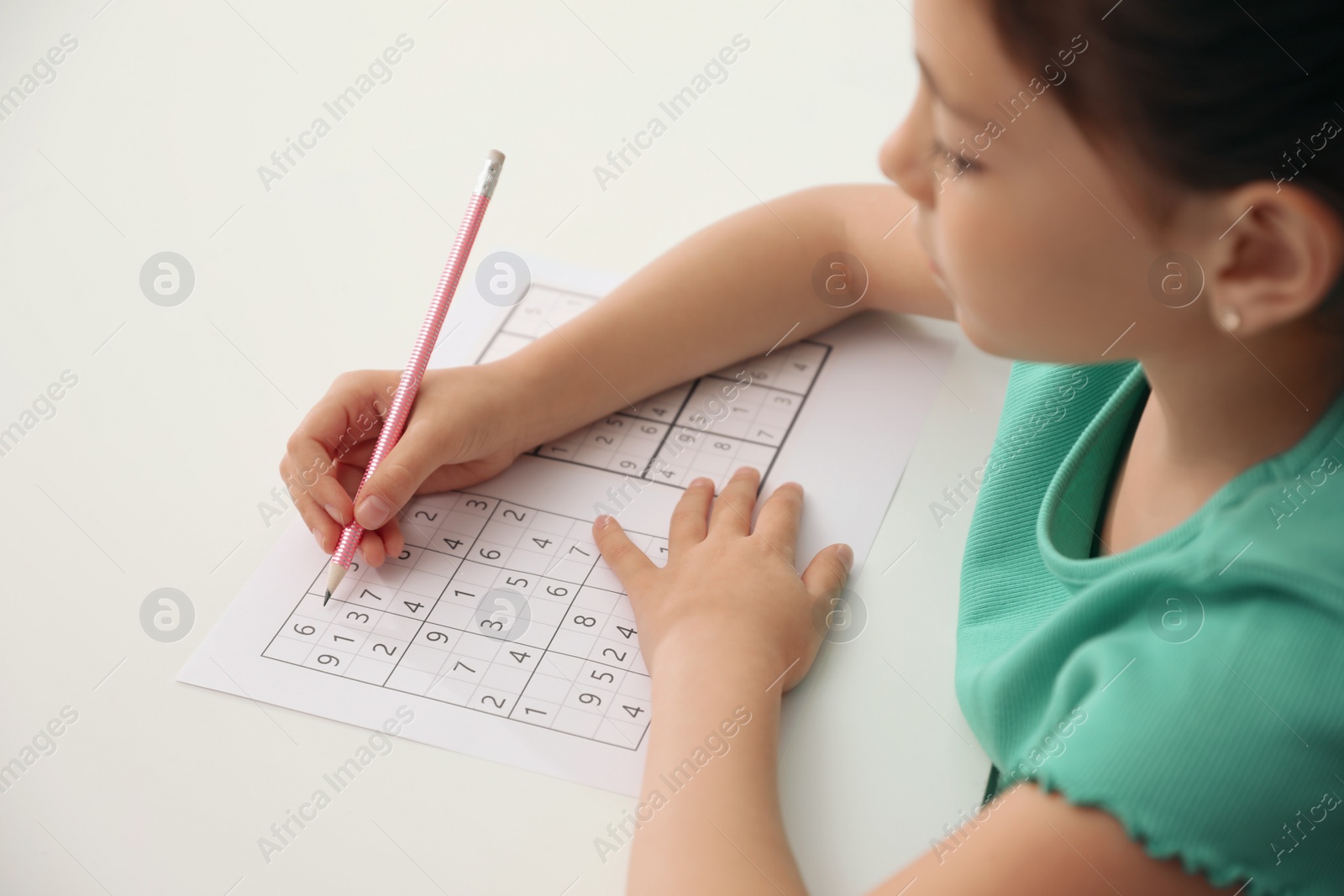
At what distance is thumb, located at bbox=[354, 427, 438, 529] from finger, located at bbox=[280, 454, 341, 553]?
0.07 feet

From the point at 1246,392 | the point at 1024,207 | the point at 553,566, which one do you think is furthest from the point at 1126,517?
the point at 553,566

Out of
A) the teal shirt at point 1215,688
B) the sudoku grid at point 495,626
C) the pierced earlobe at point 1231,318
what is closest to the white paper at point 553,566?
the sudoku grid at point 495,626

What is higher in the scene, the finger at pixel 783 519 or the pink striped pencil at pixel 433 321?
the pink striped pencil at pixel 433 321

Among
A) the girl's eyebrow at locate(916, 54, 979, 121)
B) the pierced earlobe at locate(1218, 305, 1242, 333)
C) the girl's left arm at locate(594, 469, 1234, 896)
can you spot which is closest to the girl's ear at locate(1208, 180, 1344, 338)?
the pierced earlobe at locate(1218, 305, 1242, 333)

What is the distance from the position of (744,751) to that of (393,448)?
1.07 feet

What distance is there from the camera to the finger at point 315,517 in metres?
0.75

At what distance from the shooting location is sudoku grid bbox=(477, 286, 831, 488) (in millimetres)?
805

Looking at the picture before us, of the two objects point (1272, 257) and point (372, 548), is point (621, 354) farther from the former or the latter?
point (1272, 257)

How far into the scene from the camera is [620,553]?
73cm

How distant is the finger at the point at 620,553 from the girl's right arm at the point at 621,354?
109 mm

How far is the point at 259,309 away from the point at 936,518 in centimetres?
60

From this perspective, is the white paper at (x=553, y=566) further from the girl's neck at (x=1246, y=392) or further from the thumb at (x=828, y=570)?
the girl's neck at (x=1246, y=392)

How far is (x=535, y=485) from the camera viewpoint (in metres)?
0.81

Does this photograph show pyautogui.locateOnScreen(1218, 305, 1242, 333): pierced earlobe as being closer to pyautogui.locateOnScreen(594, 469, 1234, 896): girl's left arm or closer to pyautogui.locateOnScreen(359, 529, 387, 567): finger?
pyautogui.locateOnScreen(594, 469, 1234, 896): girl's left arm
